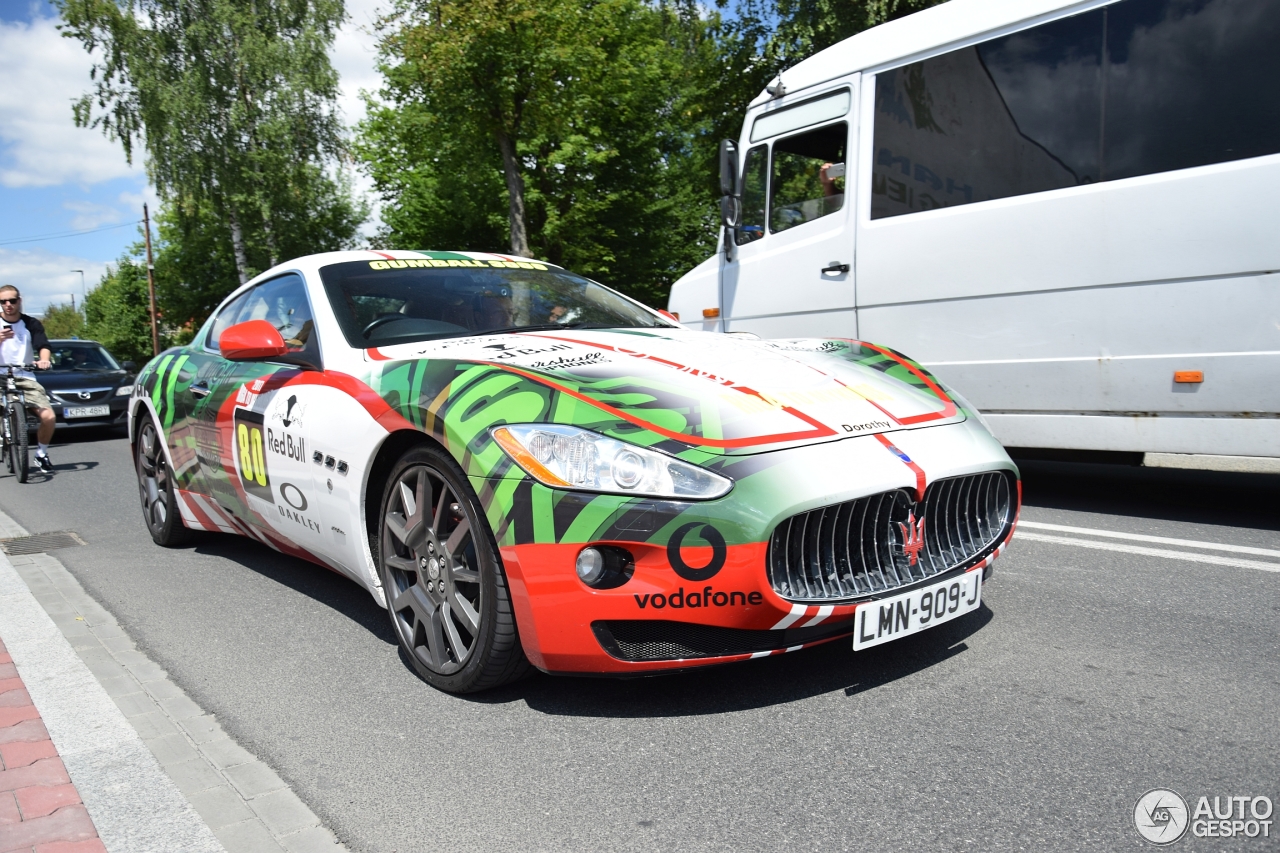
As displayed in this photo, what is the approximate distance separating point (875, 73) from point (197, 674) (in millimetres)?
5325

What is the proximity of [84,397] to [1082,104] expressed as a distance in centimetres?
1338

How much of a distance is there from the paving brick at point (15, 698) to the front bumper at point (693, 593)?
5.78 feet

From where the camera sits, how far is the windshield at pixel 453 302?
3881 mm

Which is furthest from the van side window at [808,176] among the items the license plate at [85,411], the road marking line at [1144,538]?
the license plate at [85,411]

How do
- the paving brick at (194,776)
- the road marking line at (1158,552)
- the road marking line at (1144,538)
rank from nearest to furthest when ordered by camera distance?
the paving brick at (194,776) < the road marking line at (1158,552) < the road marking line at (1144,538)

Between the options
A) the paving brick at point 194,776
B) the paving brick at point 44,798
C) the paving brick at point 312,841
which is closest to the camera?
the paving brick at point 312,841

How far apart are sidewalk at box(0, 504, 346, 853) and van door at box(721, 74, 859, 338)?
15.2 ft

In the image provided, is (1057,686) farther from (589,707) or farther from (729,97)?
(729,97)

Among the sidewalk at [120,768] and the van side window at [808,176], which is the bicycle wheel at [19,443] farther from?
the van side window at [808,176]

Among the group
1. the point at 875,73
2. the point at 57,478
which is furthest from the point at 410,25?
the point at 875,73

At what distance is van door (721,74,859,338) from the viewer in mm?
6688

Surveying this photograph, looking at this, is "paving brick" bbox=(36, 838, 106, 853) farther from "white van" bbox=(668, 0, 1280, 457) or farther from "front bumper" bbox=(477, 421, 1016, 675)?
"white van" bbox=(668, 0, 1280, 457)

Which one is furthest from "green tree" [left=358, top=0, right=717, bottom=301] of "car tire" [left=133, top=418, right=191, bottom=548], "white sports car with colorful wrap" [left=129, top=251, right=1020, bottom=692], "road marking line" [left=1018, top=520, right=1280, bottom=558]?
"white sports car with colorful wrap" [left=129, top=251, right=1020, bottom=692]

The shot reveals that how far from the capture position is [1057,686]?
9.73ft
